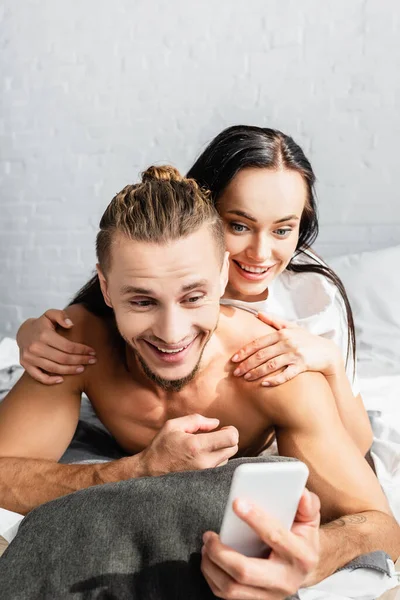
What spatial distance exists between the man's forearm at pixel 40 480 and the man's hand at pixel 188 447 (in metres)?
0.13

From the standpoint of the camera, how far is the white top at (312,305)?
2.23 m

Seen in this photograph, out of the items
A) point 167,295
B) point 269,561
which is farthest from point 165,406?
point 269,561

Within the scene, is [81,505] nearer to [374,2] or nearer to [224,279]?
[224,279]

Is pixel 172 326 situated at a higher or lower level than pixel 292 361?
higher

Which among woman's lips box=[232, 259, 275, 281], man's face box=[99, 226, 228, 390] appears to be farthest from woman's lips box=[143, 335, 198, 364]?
woman's lips box=[232, 259, 275, 281]

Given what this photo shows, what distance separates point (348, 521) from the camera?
5.09 ft

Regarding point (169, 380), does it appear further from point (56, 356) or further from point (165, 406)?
point (56, 356)

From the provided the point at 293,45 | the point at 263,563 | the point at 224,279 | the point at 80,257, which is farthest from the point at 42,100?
the point at 263,563

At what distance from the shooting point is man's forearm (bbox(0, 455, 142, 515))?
168 cm

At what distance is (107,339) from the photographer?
6.56 ft

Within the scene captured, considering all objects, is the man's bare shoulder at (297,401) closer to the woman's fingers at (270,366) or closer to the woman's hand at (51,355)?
the woman's fingers at (270,366)

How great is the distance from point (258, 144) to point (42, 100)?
2156mm

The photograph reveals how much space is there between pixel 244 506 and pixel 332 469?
0.63 meters

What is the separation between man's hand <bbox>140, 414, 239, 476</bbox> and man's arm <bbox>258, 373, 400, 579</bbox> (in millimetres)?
230
